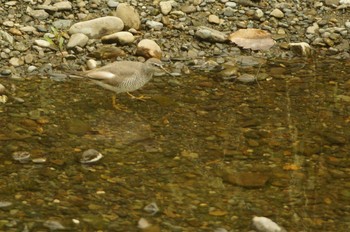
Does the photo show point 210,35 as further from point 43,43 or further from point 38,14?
point 38,14

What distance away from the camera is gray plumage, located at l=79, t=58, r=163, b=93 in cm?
977

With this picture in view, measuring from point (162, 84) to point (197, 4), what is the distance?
2.42 meters

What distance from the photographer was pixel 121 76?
9.79m

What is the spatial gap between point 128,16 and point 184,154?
396cm

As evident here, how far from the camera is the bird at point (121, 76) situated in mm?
9766

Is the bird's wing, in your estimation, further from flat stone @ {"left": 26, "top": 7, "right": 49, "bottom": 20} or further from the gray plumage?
flat stone @ {"left": 26, "top": 7, "right": 49, "bottom": 20}

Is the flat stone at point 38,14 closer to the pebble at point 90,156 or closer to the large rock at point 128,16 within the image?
the large rock at point 128,16

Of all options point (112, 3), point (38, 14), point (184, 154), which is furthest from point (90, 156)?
point (112, 3)

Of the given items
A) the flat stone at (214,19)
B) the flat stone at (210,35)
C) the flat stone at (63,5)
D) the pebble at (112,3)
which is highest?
the flat stone at (63,5)

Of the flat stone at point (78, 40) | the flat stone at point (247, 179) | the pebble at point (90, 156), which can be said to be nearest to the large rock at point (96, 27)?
the flat stone at point (78, 40)

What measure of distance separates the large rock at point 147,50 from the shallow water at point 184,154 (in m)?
0.62

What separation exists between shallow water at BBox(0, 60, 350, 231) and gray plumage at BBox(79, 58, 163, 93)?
29 centimetres

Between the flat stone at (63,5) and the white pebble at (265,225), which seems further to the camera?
the flat stone at (63,5)

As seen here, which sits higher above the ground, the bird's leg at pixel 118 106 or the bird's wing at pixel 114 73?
the bird's wing at pixel 114 73
